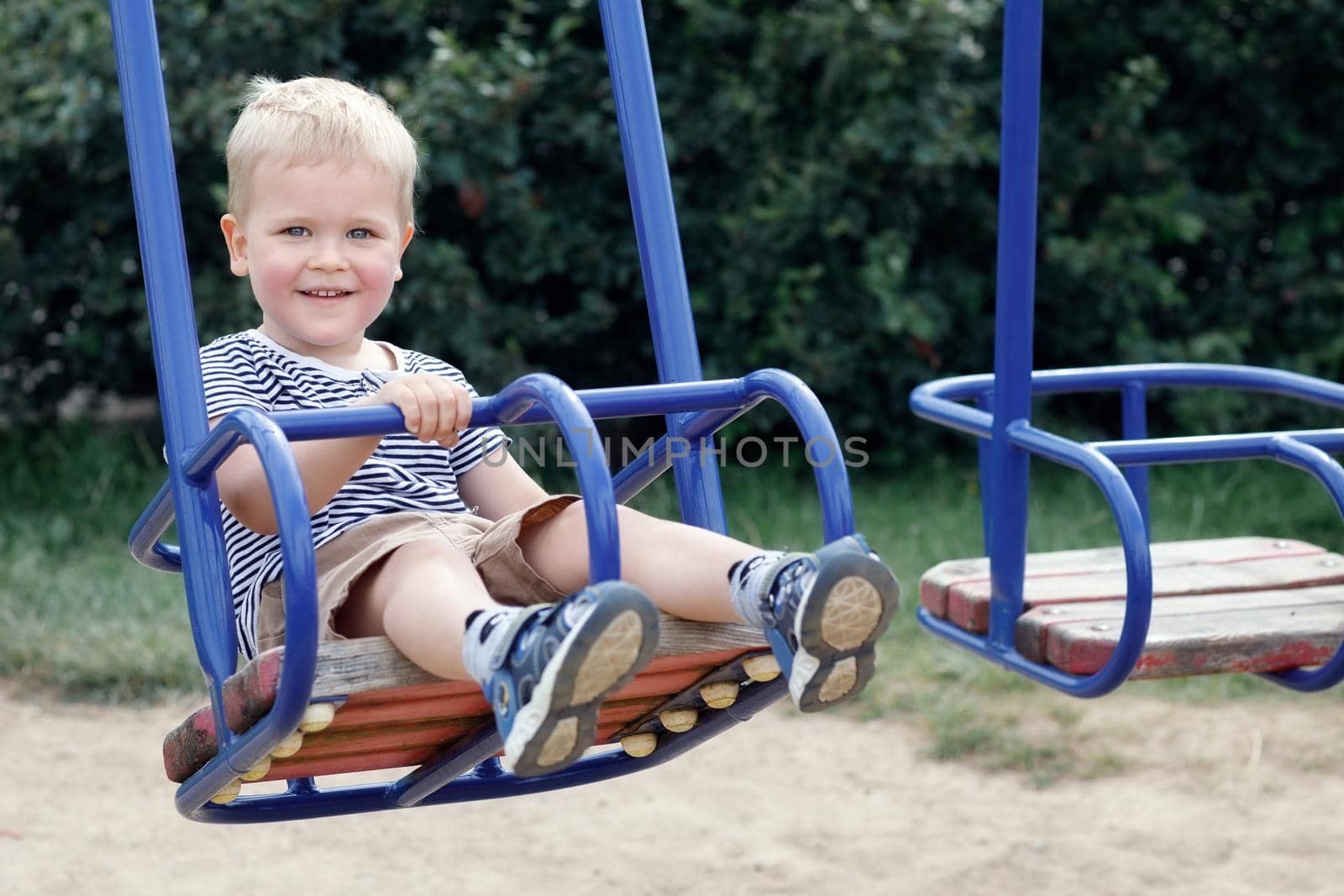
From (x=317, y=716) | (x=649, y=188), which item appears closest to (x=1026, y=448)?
(x=649, y=188)

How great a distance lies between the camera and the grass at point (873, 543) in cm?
428

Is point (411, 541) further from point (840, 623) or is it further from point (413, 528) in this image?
point (840, 623)

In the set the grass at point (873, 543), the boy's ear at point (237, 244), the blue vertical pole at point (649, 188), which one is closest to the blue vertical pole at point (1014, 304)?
the blue vertical pole at point (649, 188)

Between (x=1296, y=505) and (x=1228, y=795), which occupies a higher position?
(x=1296, y=505)

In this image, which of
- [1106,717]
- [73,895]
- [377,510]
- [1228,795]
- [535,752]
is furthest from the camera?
[1106,717]

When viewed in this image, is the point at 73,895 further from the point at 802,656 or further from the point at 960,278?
the point at 960,278

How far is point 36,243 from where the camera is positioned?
6.23 m

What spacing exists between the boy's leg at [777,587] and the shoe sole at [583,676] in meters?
0.19

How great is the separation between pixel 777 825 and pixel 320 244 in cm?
206

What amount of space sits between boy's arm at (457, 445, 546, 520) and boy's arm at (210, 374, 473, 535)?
1.09 feet

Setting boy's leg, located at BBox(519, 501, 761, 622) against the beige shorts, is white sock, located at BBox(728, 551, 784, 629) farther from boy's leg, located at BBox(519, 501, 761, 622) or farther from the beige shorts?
the beige shorts

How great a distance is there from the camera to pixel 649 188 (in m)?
2.57

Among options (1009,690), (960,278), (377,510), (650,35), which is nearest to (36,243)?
(650,35)

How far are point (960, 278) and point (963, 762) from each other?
102 inches
